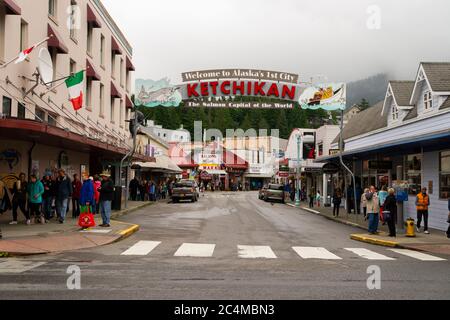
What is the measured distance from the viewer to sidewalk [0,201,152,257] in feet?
40.7

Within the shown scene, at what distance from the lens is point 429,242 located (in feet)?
54.9

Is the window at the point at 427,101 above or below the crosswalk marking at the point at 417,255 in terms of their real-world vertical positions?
above

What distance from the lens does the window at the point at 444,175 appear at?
69.3ft

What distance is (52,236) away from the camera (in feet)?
47.7

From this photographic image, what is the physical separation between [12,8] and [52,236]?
774cm

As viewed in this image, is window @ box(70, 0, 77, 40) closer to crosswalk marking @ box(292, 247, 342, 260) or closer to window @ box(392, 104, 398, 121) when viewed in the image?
crosswalk marking @ box(292, 247, 342, 260)

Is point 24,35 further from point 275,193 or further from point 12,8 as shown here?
point 275,193

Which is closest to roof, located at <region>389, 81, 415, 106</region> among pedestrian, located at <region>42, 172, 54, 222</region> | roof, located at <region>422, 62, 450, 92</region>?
roof, located at <region>422, 62, 450, 92</region>

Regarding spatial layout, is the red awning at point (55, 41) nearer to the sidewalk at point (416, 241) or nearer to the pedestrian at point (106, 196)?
the pedestrian at point (106, 196)

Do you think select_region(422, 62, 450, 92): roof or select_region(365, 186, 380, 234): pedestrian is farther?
select_region(422, 62, 450, 92): roof

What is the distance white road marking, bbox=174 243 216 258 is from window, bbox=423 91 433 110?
1480cm

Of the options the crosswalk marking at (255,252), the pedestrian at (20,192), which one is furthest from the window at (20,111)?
the crosswalk marking at (255,252)

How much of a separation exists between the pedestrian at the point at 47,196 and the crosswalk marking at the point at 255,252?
785 cm
